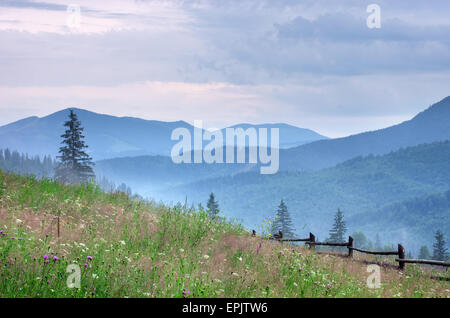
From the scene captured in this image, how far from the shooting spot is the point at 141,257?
27.7ft

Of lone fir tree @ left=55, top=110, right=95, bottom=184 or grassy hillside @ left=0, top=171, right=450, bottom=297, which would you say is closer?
grassy hillside @ left=0, top=171, right=450, bottom=297

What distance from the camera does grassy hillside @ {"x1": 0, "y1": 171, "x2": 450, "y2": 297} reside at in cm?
701

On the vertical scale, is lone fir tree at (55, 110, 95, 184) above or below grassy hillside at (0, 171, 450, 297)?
above

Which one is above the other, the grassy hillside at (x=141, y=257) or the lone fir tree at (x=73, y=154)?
the lone fir tree at (x=73, y=154)

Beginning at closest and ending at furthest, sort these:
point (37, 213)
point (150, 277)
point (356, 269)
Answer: point (150, 277) → point (37, 213) → point (356, 269)

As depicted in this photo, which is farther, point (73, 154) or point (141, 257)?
point (73, 154)

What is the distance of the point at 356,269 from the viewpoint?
37.5ft

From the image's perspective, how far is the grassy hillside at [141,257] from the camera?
7008 mm

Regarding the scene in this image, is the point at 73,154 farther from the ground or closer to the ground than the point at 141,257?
farther from the ground

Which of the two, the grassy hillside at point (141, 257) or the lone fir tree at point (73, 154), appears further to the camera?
the lone fir tree at point (73, 154)
